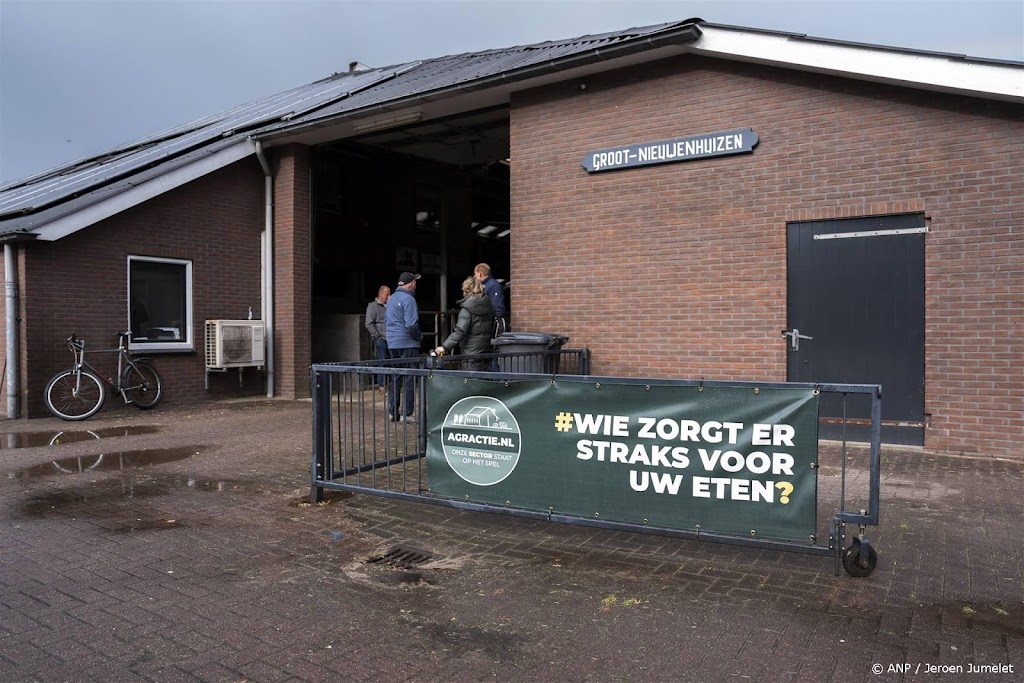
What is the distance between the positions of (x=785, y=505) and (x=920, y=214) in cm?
526

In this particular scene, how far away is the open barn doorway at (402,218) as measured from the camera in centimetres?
1600

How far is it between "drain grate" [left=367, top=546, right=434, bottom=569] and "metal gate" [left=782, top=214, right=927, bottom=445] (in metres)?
5.41

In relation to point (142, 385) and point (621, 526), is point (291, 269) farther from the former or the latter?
point (621, 526)

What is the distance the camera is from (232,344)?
43.3 feet

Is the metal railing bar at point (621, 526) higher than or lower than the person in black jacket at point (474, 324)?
lower

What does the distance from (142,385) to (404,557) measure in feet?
29.7

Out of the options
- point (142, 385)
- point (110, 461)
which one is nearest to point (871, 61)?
point (110, 461)

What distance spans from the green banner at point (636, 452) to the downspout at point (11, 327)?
865cm

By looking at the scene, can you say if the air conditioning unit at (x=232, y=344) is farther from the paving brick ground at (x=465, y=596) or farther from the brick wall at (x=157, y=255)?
the paving brick ground at (x=465, y=596)

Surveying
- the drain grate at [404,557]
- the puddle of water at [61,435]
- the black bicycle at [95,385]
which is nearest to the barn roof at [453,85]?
the black bicycle at [95,385]

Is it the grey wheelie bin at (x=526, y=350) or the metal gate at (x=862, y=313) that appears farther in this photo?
the grey wheelie bin at (x=526, y=350)

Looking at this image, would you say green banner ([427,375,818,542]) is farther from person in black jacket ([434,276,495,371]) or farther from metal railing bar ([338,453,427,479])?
person in black jacket ([434,276,495,371])

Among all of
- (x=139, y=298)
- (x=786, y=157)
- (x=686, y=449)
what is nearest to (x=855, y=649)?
(x=686, y=449)

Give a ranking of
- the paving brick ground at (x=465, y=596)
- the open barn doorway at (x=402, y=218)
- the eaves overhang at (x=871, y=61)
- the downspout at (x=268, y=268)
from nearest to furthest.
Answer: the paving brick ground at (x=465, y=596)
the eaves overhang at (x=871, y=61)
the downspout at (x=268, y=268)
the open barn doorway at (x=402, y=218)
